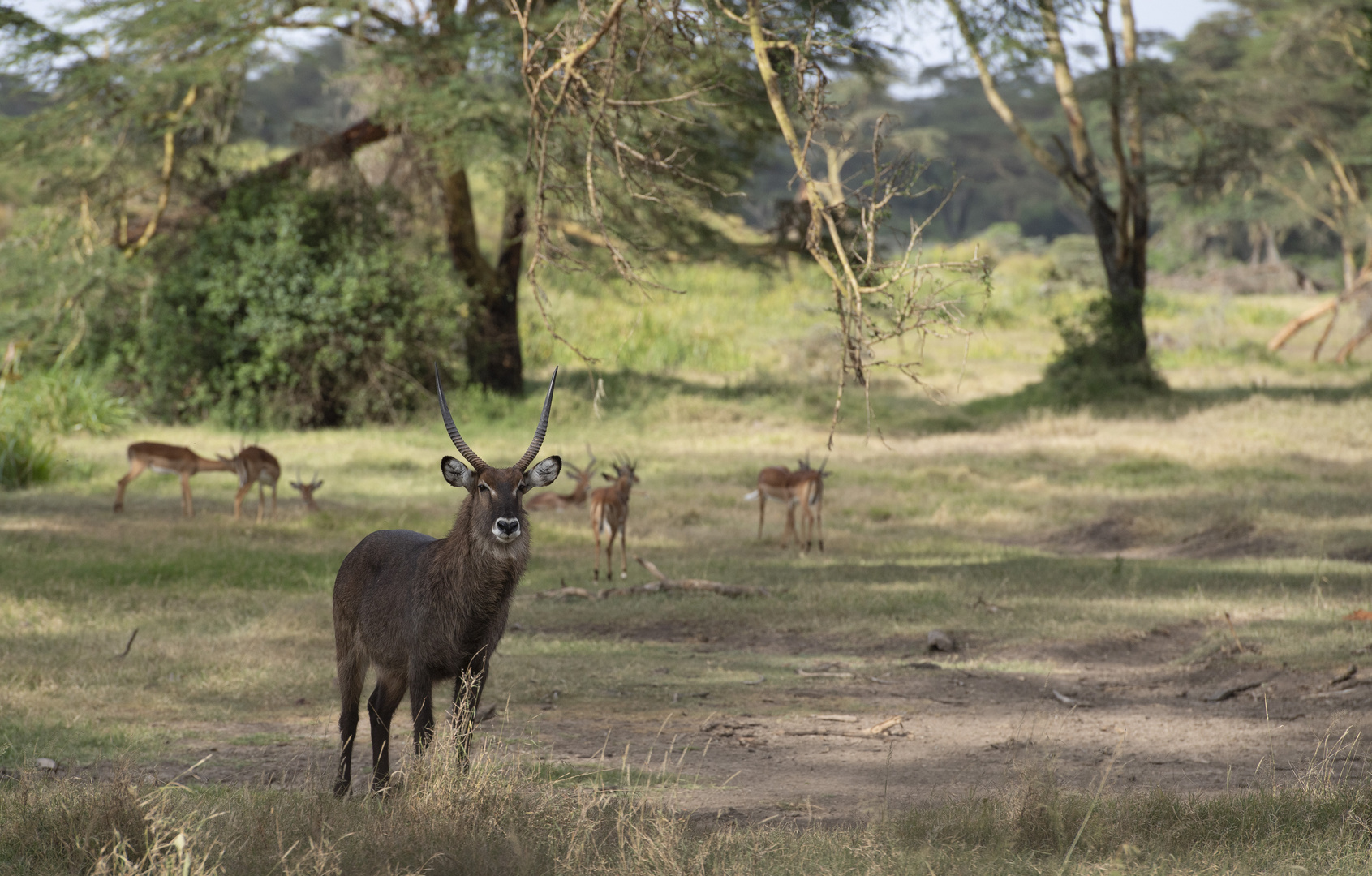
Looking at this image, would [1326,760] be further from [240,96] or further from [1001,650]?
[240,96]

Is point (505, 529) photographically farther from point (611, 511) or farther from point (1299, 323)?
point (1299, 323)

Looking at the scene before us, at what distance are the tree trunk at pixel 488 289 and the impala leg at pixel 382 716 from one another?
1420 cm

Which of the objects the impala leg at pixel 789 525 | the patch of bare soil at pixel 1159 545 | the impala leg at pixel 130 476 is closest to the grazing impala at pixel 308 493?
the impala leg at pixel 130 476

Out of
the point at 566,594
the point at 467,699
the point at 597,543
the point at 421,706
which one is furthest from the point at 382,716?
the point at 597,543

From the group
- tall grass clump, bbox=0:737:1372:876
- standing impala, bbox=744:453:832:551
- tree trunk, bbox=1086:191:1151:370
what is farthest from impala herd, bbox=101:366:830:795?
tree trunk, bbox=1086:191:1151:370

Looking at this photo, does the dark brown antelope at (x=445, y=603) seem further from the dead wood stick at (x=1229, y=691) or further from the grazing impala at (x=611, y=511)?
the grazing impala at (x=611, y=511)

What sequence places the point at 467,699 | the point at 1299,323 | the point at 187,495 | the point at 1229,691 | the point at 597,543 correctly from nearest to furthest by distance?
the point at 467,699
the point at 1229,691
the point at 597,543
the point at 187,495
the point at 1299,323

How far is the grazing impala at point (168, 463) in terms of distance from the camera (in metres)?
11.2

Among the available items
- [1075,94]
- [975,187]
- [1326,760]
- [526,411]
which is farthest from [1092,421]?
[975,187]

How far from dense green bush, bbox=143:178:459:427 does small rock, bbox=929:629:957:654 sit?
467 inches

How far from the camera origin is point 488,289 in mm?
19891

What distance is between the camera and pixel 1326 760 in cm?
478

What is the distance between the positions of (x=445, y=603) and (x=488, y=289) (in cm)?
1576

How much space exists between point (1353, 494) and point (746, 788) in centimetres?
951
